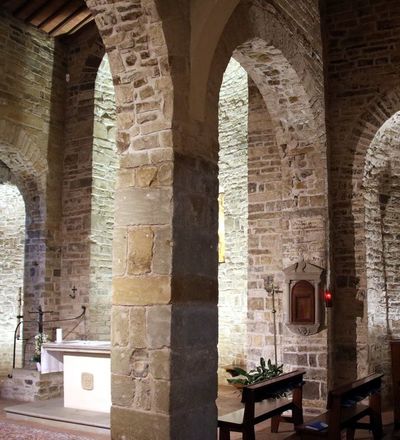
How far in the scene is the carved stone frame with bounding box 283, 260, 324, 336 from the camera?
7.94 metres

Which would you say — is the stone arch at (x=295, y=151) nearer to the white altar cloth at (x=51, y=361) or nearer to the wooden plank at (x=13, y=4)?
the white altar cloth at (x=51, y=361)

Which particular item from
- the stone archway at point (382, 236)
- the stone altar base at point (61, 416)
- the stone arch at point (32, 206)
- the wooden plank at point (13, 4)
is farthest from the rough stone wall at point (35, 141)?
the stone archway at point (382, 236)

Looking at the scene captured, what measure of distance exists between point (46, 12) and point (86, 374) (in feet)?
20.0

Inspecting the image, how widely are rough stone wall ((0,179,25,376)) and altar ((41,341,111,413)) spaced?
14.8 feet

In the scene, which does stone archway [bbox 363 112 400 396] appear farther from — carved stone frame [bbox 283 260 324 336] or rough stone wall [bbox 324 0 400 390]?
carved stone frame [bbox 283 260 324 336]

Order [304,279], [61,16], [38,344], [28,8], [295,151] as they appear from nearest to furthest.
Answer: [304,279]
[295,151]
[38,344]
[28,8]
[61,16]

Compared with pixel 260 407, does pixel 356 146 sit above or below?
above

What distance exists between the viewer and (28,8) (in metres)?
9.39

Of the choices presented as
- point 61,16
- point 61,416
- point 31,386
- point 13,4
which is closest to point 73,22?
point 61,16

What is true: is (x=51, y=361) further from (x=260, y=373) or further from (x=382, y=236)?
(x=382, y=236)

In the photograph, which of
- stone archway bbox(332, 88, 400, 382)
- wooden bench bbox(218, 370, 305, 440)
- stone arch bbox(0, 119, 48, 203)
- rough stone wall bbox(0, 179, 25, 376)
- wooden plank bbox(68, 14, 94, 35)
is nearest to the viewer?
wooden bench bbox(218, 370, 305, 440)

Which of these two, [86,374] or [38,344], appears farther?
[38,344]

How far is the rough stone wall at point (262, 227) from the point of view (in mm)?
8617

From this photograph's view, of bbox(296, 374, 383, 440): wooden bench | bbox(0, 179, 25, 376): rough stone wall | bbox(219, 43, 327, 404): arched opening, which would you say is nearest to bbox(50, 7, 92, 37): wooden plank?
bbox(219, 43, 327, 404): arched opening
